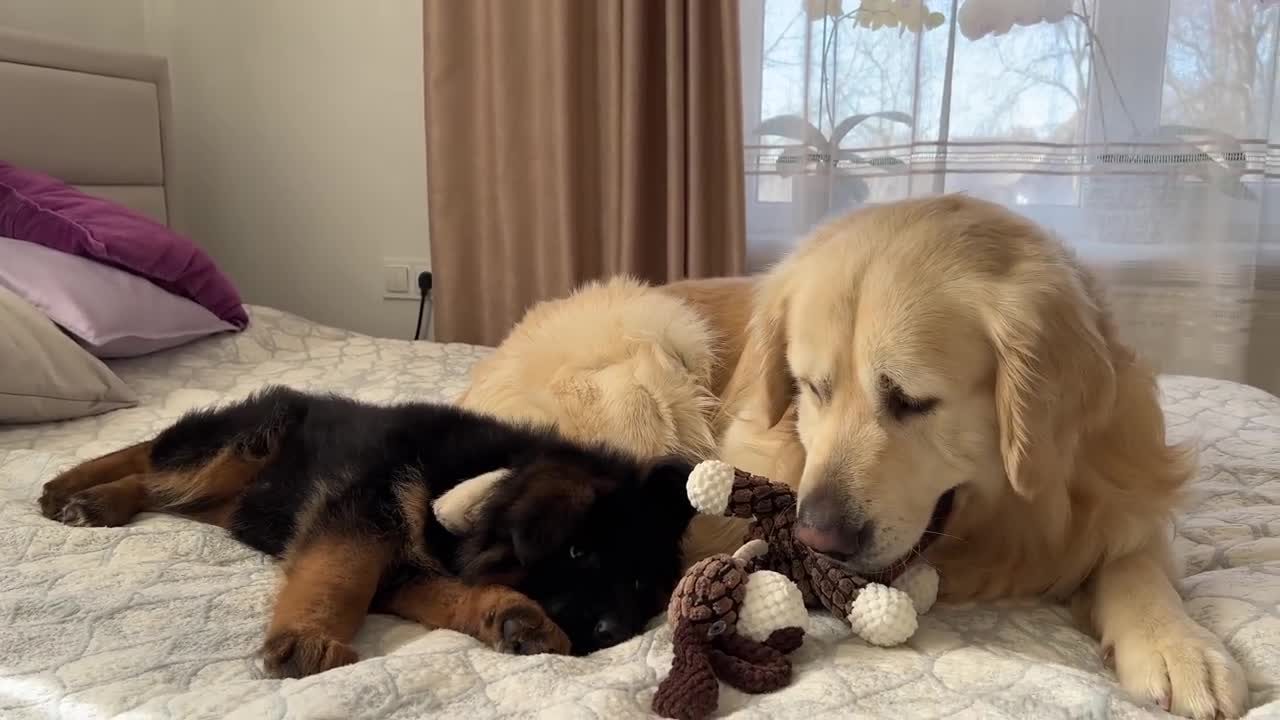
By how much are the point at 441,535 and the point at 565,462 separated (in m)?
0.22

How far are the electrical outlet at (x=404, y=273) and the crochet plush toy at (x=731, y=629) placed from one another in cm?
308

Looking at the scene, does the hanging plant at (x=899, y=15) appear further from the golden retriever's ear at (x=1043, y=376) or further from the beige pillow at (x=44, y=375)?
the beige pillow at (x=44, y=375)

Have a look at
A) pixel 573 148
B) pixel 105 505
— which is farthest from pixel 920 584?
pixel 573 148

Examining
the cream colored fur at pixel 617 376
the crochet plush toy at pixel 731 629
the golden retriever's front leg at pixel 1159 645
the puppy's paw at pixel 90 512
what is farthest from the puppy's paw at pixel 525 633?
the puppy's paw at pixel 90 512

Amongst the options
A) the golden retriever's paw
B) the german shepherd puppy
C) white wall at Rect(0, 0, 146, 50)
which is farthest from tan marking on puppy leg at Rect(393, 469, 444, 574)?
white wall at Rect(0, 0, 146, 50)

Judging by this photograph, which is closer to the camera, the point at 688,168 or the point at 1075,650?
the point at 1075,650

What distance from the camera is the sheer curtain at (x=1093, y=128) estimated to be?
9.66 ft

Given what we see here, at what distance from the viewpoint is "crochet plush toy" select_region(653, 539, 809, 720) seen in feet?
3.70

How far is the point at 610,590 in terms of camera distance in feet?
4.56

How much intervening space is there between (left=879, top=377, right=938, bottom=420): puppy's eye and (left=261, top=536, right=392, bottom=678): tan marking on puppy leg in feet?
2.55

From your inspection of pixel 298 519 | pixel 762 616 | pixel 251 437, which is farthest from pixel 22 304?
pixel 762 616

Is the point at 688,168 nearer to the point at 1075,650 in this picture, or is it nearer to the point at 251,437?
the point at 251,437

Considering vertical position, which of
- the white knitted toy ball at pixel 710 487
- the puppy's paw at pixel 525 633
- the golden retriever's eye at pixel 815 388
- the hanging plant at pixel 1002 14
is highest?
the hanging plant at pixel 1002 14

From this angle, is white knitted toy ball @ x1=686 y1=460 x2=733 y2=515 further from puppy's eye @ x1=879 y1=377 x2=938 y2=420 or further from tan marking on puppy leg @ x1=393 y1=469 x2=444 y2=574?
tan marking on puppy leg @ x1=393 y1=469 x2=444 y2=574
